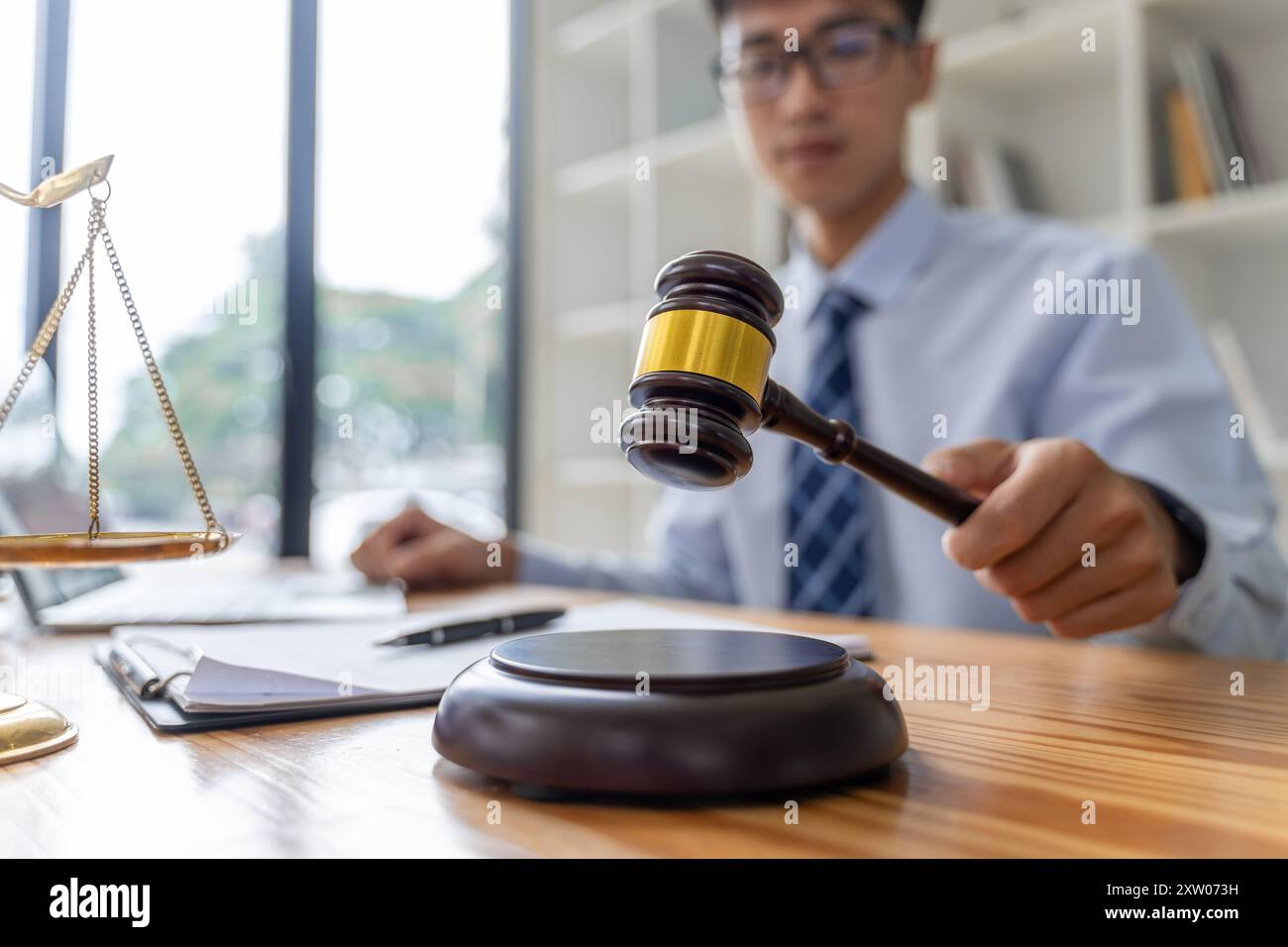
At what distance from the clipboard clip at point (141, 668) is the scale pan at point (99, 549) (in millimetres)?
116

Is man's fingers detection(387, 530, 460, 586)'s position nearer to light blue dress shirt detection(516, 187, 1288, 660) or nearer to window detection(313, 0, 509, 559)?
light blue dress shirt detection(516, 187, 1288, 660)

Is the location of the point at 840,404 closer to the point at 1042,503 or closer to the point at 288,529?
the point at 1042,503

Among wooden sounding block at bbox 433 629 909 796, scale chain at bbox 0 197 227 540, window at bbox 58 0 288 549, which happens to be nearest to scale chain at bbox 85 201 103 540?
scale chain at bbox 0 197 227 540

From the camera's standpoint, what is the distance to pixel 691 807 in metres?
0.39

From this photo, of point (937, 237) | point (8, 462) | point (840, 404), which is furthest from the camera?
point (937, 237)

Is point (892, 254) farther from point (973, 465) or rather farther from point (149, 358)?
point (149, 358)

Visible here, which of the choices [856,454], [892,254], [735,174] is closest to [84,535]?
[856,454]

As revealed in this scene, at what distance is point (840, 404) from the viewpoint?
159 cm

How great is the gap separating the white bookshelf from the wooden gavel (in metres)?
1.93

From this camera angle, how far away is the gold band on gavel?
0.49 m

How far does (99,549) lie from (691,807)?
1.01 feet

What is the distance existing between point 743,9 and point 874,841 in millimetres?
1602

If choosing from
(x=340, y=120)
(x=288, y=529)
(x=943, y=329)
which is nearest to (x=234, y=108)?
(x=340, y=120)

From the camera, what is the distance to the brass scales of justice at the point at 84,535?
47 centimetres
